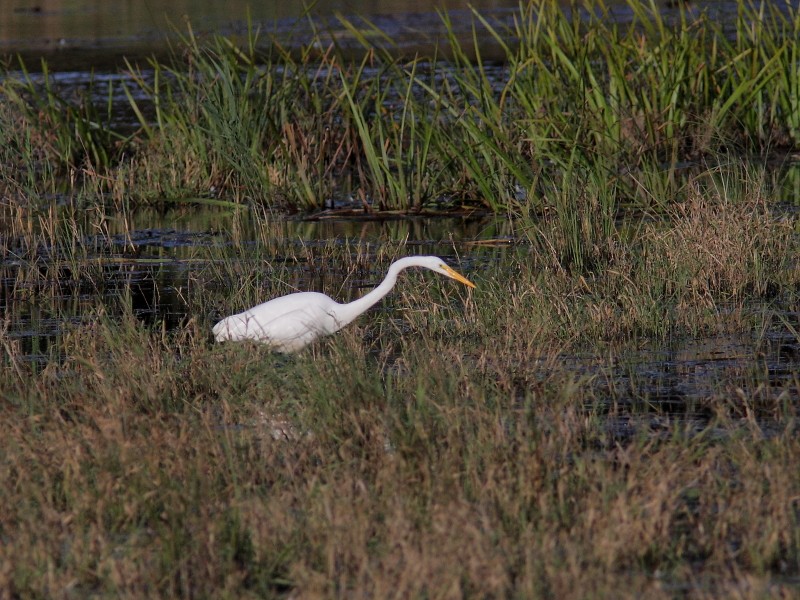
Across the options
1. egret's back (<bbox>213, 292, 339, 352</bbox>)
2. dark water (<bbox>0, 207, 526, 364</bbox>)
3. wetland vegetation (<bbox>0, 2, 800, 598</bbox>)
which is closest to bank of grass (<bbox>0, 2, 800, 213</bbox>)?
wetland vegetation (<bbox>0, 2, 800, 598</bbox>)

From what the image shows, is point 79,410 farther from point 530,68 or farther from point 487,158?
point 530,68

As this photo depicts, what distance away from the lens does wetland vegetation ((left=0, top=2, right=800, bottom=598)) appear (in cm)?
352

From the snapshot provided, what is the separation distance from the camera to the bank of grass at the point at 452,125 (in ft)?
30.6

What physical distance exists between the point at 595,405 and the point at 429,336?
5.11 ft

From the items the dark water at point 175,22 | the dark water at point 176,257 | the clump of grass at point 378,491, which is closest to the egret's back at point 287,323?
the clump of grass at point 378,491

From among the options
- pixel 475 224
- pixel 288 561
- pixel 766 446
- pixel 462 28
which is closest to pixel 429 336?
pixel 766 446

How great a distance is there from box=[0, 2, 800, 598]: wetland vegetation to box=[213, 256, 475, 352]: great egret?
116 mm

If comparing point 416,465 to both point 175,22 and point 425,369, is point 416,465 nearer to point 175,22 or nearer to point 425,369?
point 425,369

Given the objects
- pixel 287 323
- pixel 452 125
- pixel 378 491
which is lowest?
pixel 378 491

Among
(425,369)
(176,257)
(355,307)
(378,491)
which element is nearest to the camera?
(378,491)

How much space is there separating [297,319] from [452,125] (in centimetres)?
425

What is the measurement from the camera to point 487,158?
9.10 metres

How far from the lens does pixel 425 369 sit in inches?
188

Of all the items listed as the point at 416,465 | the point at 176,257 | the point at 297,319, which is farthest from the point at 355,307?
the point at 176,257
